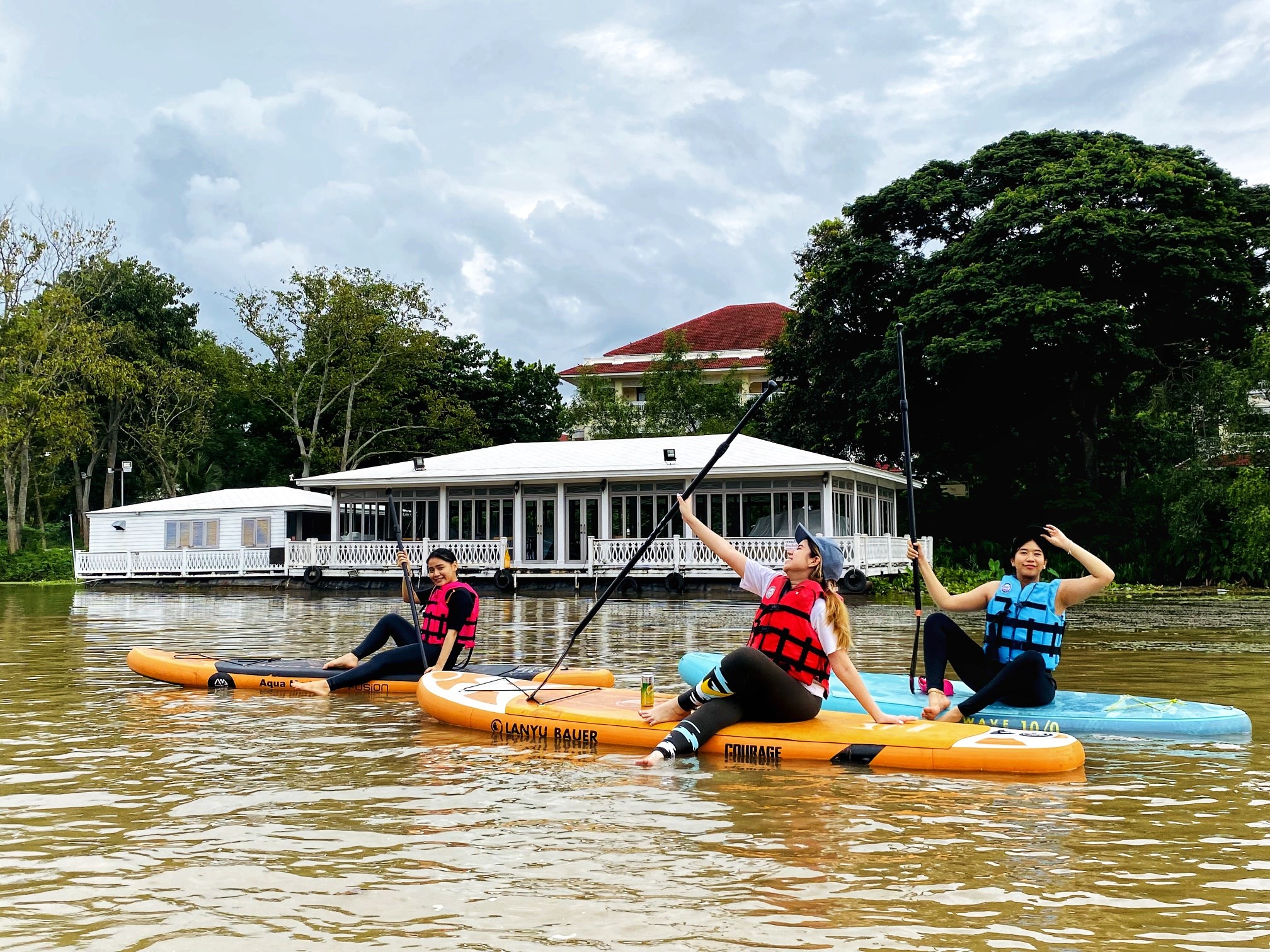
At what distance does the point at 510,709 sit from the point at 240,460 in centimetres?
4315

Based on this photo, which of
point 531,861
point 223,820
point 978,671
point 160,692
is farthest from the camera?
point 160,692

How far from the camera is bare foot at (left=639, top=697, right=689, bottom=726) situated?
7.02 m

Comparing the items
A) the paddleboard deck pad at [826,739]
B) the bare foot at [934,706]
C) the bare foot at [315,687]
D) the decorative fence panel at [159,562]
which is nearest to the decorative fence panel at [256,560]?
the decorative fence panel at [159,562]

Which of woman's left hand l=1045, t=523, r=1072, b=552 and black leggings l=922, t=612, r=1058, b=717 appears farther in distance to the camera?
black leggings l=922, t=612, r=1058, b=717

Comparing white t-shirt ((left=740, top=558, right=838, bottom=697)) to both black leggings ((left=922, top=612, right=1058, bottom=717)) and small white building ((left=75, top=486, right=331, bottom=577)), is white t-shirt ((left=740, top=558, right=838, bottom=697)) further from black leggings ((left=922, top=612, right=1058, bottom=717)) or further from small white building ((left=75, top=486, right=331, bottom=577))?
small white building ((left=75, top=486, right=331, bottom=577))

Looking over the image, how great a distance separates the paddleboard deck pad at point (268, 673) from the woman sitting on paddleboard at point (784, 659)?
229 cm

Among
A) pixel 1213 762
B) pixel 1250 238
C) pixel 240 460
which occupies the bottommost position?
pixel 1213 762

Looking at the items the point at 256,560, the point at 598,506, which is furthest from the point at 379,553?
the point at 598,506

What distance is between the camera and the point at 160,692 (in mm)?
9625

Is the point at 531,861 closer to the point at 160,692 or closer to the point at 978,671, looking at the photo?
the point at 978,671

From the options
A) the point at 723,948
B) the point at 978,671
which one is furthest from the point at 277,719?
the point at 723,948

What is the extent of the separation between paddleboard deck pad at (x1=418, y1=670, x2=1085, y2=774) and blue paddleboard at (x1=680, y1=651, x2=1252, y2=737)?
1.85ft

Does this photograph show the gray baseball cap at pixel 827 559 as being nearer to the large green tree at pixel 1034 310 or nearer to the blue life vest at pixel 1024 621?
the blue life vest at pixel 1024 621

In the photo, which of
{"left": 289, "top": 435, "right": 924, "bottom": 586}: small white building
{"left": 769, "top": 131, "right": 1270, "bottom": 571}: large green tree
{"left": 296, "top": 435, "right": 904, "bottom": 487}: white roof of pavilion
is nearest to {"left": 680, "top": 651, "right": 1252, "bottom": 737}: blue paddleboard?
{"left": 289, "top": 435, "right": 924, "bottom": 586}: small white building
